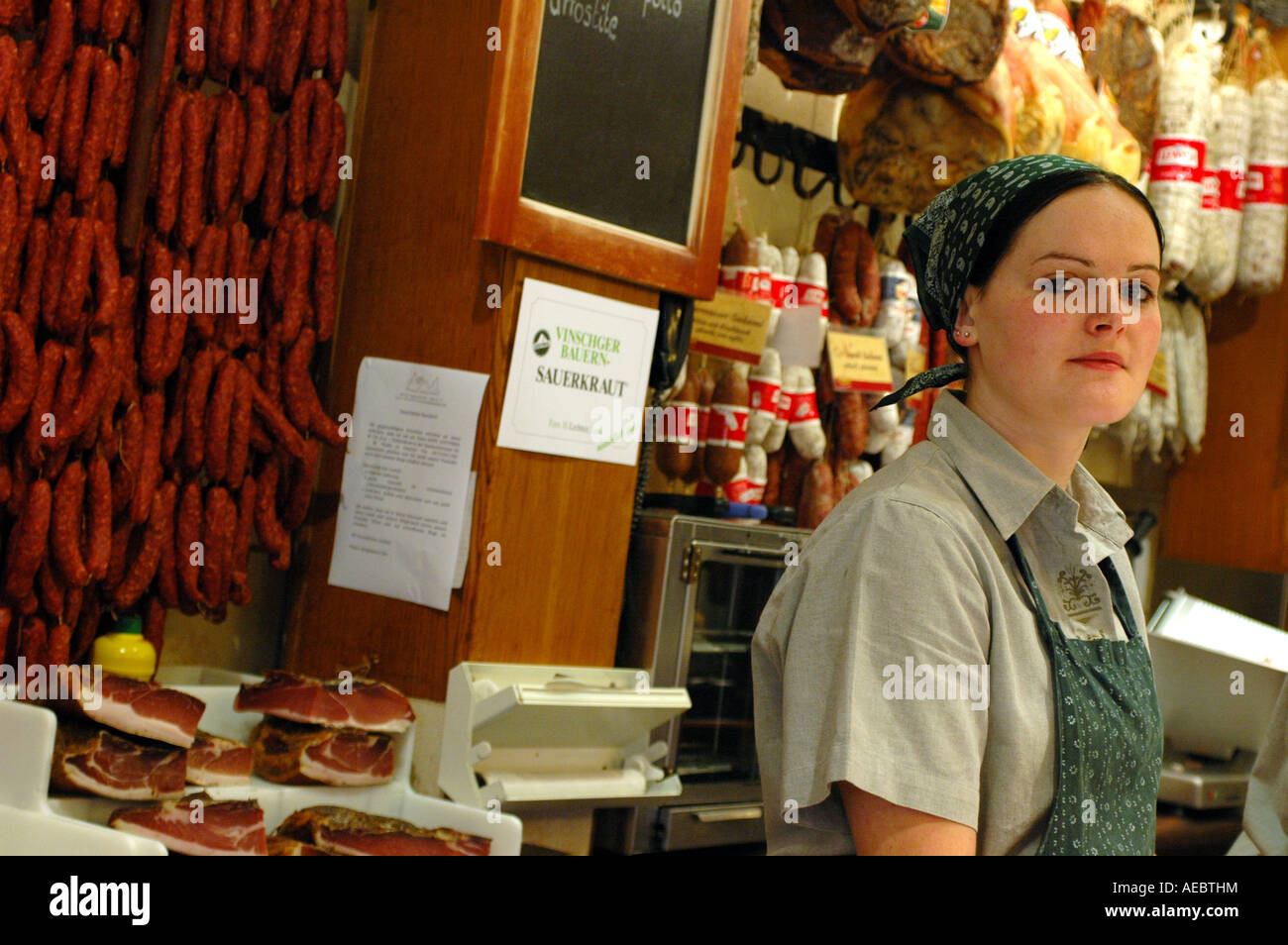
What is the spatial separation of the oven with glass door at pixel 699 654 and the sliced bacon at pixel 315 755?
2.38 feet

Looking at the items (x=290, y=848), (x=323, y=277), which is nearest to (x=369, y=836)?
(x=290, y=848)

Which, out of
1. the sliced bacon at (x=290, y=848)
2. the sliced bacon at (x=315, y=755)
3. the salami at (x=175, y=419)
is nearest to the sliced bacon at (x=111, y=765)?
the sliced bacon at (x=290, y=848)

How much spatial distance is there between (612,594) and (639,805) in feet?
1.62

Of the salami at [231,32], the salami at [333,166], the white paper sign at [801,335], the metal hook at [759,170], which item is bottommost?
the white paper sign at [801,335]

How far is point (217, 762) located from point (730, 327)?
1.87 meters

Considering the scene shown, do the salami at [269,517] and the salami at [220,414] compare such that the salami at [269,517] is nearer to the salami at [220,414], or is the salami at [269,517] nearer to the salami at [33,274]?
the salami at [220,414]

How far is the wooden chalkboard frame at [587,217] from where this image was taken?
2.85 meters

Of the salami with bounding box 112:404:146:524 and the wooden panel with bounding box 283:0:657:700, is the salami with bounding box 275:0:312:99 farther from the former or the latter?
the salami with bounding box 112:404:146:524

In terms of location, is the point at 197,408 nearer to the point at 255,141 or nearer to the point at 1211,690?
the point at 255,141

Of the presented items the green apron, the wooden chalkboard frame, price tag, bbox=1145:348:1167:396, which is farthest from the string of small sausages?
price tag, bbox=1145:348:1167:396

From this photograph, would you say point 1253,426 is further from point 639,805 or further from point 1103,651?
point 1103,651

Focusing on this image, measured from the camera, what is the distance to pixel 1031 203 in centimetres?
164

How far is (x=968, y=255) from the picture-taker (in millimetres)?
1711
